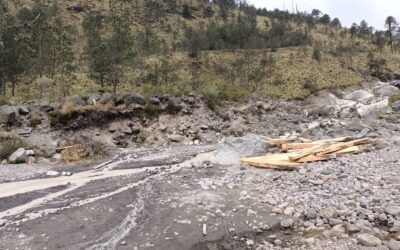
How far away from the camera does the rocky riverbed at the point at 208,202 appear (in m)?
10.4

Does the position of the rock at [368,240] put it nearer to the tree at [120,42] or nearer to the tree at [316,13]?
the tree at [120,42]

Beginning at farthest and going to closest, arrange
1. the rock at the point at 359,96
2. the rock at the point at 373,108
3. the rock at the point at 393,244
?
the rock at the point at 359,96 < the rock at the point at 373,108 < the rock at the point at 393,244

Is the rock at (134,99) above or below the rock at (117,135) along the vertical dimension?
above

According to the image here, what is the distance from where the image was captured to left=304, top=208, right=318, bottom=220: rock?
11156 millimetres

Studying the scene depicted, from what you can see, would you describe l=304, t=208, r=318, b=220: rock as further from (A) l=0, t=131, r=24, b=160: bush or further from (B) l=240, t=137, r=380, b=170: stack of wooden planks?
(A) l=0, t=131, r=24, b=160: bush

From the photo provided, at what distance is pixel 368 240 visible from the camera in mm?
9508

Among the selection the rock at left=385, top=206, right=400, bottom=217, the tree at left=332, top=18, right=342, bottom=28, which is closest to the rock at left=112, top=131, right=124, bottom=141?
the rock at left=385, top=206, right=400, bottom=217

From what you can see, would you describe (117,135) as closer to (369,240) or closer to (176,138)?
A: (176,138)

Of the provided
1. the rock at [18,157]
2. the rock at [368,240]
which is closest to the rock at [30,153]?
the rock at [18,157]

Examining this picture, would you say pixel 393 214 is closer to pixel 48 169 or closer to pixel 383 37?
pixel 48 169

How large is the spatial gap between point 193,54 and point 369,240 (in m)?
78.4

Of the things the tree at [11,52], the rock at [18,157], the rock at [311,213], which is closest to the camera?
the rock at [311,213]

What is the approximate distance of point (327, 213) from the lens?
1113cm

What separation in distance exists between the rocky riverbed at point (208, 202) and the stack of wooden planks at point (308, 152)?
21.4 inches
